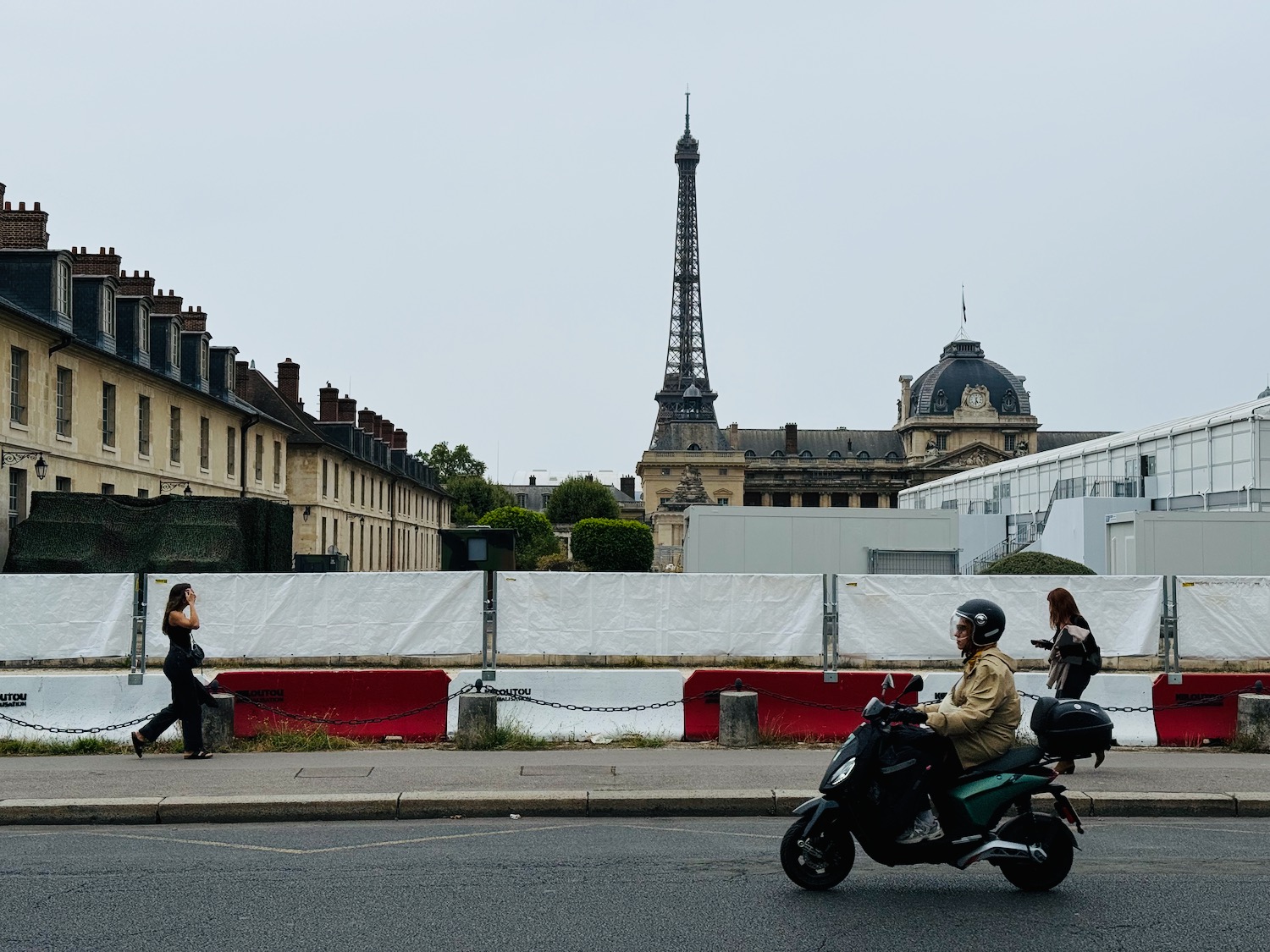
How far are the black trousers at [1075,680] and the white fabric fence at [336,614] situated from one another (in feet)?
25.9

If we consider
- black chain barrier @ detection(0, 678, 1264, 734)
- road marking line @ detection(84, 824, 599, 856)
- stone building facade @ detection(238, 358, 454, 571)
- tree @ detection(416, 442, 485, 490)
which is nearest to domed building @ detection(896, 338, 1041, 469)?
tree @ detection(416, 442, 485, 490)

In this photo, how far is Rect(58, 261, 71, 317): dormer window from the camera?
30.6m

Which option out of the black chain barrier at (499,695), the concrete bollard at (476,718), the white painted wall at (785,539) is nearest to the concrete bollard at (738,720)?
the black chain barrier at (499,695)

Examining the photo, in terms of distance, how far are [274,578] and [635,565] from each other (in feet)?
205

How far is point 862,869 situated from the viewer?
7461mm

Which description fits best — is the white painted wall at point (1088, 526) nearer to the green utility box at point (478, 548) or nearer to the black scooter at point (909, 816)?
the green utility box at point (478, 548)

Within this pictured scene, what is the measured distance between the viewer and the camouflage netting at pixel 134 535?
26969 millimetres

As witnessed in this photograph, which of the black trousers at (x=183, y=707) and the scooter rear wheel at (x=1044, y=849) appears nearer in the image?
the scooter rear wheel at (x=1044, y=849)

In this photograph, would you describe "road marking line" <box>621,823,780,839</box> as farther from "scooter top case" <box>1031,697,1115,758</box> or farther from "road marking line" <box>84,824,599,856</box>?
"scooter top case" <box>1031,697,1115,758</box>

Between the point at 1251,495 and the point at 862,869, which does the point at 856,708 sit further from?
the point at 1251,495

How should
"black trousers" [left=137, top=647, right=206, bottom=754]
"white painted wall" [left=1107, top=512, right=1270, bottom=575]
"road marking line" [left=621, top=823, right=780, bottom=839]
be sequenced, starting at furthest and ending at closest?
"white painted wall" [left=1107, top=512, right=1270, bottom=575], "black trousers" [left=137, top=647, right=206, bottom=754], "road marking line" [left=621, top=823, right=780, bottom=839]

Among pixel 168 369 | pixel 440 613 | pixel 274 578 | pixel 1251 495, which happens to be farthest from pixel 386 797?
pixel 1251 495

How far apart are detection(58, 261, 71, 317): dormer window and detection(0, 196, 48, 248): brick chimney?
3.32 ft

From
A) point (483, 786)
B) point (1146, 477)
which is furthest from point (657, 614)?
point (1146, 477)
